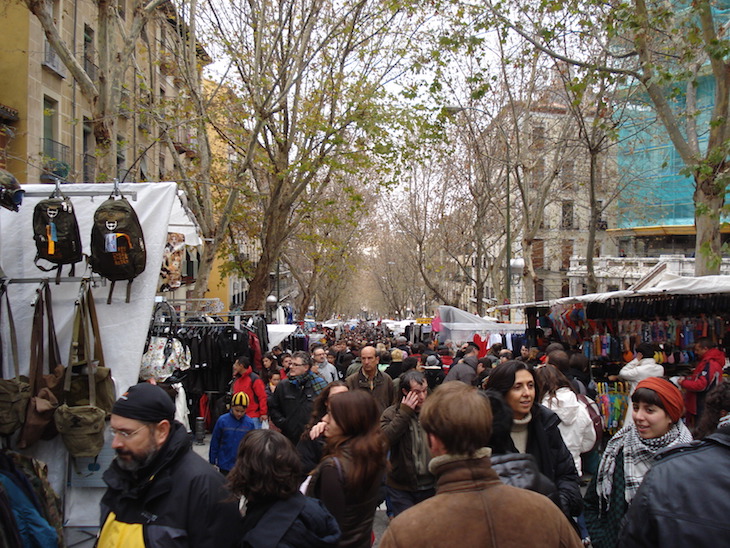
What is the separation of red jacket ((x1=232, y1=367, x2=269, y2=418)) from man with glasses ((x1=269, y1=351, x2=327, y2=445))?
60.4 inches

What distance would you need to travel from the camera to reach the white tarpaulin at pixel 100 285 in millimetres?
5625

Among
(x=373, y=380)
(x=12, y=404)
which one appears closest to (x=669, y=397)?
(x=373, y=380)

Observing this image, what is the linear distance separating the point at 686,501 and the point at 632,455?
1709mm

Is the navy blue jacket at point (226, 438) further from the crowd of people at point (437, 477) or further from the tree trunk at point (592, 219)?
the tree trunk at point (592, 219)

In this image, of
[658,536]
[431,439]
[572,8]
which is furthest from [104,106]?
[658,536]

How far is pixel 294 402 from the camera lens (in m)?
6.93


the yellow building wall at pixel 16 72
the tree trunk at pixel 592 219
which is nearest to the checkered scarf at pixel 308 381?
the tree trunk at pixel 592 219

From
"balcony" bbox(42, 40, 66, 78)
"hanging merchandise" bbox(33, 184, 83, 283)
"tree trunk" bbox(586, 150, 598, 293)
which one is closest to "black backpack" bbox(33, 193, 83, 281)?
"hanging merchandise" bbox(33, 184, 83, 283)

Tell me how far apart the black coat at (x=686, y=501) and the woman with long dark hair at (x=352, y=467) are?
63.9 inches

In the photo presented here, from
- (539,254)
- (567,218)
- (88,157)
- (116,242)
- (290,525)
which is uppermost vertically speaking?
(88,157)

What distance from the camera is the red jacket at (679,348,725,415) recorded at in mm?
8227

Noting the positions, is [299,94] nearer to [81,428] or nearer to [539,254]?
[81,428]

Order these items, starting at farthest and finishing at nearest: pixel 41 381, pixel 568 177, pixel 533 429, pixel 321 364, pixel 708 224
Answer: pixel 568 177 < pixel 708 224 < pixel 321 364 < pixel 41 381 < pixel 533 429

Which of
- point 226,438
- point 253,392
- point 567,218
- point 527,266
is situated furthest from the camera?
point 567,218
